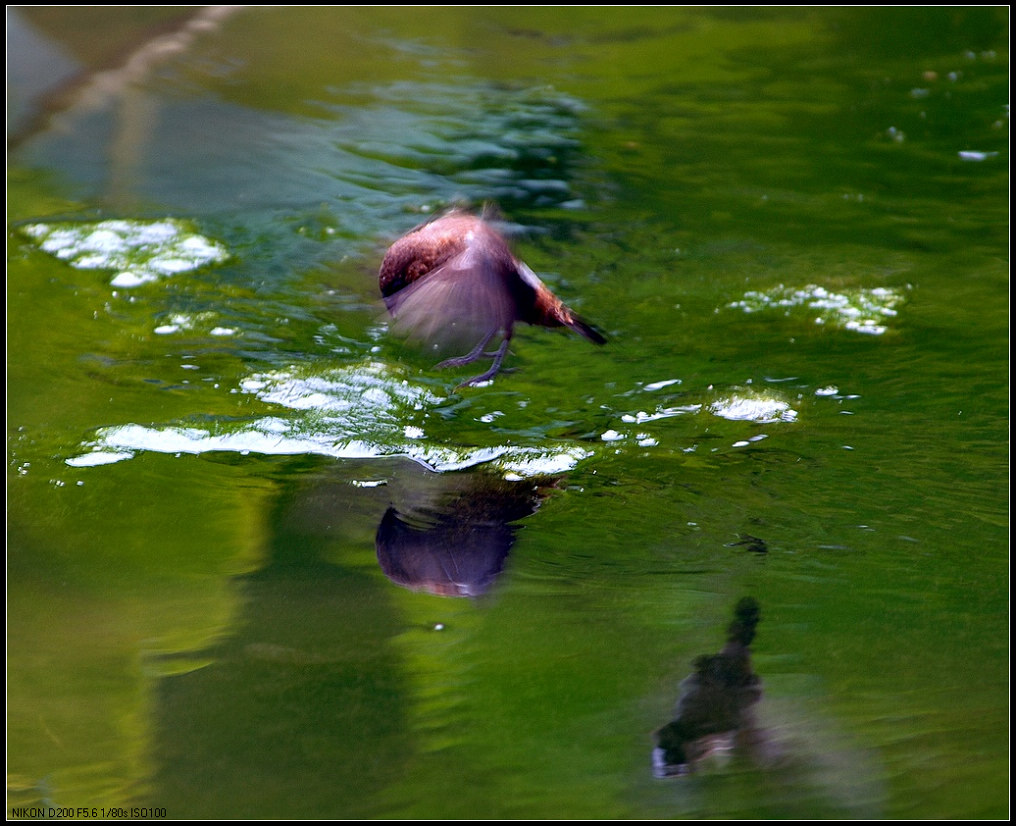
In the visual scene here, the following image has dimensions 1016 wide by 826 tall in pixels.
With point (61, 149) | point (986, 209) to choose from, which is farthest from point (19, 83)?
point (986, 209)

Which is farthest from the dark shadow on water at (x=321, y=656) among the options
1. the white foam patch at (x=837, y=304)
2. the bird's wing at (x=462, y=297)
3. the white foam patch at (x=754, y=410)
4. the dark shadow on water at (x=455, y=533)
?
the white foam patch at (x=837, y=304)

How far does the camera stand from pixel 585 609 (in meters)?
1.66

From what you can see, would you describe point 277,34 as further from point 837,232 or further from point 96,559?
point 96,559

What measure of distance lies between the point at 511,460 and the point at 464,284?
0.37m

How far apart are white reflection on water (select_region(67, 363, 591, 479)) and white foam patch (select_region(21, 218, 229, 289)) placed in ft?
2.52

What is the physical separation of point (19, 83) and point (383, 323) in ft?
7.75

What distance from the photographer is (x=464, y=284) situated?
6.87 feet

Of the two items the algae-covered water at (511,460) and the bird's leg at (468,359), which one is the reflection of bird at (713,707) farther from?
the bird's leg at (468,359)

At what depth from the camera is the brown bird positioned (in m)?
2.10

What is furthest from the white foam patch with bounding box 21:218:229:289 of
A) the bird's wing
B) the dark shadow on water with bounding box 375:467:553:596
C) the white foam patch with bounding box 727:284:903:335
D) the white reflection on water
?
the white foam patch with bounding box 727:284:903:335

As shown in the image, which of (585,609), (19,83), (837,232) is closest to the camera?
(585,609)

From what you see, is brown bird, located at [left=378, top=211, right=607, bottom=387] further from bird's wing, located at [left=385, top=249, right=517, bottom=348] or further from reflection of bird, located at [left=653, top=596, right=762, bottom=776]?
reflection of bird, located at [left=653, top=596, right=762, bottom=776]

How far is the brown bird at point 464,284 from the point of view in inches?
82.8

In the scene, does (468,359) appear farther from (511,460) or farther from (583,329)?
(511,460)
